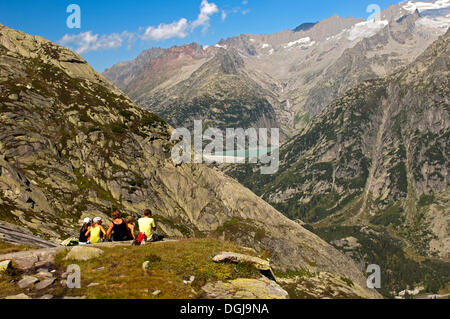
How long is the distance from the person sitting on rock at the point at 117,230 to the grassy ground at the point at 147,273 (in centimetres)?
453

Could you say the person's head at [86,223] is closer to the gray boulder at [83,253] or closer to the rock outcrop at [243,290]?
the gray boulder at [83,253]

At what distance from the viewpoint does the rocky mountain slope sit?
98219 millimetres

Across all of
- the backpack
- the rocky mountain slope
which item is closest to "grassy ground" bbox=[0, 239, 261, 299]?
the backpack

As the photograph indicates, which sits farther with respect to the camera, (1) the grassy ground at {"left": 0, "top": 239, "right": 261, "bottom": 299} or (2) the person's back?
(2) the person's back

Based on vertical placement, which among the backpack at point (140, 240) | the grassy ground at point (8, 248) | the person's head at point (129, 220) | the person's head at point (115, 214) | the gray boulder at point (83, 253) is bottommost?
the backpack at point (140, 240)

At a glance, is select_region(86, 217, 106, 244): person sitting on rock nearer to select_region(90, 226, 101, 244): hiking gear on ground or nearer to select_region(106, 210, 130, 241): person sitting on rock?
select_region(90, 226, 101, 244): hiking gear on ground

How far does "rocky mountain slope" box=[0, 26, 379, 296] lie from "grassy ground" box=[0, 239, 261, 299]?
52329mm

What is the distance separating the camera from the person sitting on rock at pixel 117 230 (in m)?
31.9

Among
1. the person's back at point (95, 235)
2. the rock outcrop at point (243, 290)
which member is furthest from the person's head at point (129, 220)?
the rock outcrop at point (243, 290)

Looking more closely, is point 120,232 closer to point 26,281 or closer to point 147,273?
point 147,273
